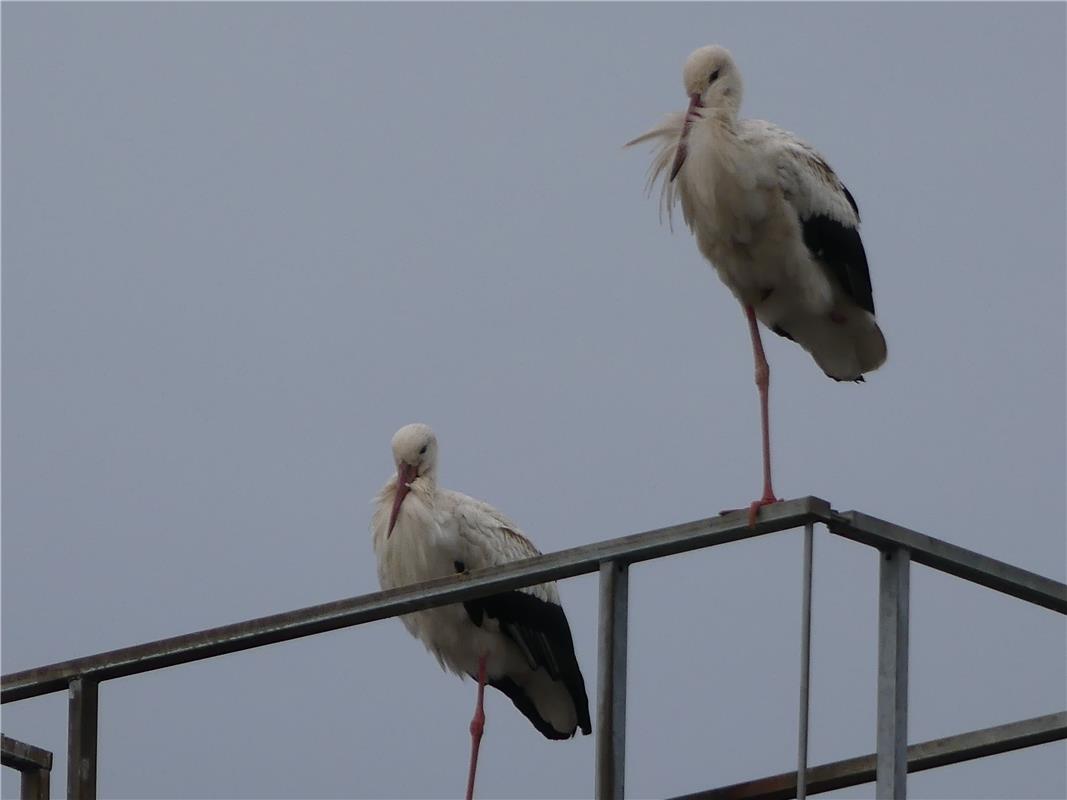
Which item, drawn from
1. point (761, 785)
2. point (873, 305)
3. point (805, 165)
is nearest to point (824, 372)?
point (873, 305)

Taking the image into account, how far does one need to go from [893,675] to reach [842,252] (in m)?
4.09

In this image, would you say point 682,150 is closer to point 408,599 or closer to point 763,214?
point 763,214

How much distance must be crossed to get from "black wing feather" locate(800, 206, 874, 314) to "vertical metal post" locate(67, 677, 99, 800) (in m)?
3.92

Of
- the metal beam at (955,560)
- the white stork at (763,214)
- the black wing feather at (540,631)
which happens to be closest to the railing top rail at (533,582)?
the metal beam at (955,560)

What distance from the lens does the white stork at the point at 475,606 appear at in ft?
44.0

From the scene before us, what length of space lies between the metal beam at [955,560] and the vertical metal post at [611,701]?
773mm

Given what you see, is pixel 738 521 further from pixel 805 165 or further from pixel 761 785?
pixel 805 165

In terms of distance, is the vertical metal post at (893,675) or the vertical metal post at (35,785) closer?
the vertical metal post at (893,675)

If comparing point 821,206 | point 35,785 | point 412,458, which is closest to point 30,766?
point 35,785

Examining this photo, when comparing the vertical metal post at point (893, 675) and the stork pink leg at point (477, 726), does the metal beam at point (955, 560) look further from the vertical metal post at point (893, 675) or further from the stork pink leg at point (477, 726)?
Answer: the stork pink leg at point (477, 726)

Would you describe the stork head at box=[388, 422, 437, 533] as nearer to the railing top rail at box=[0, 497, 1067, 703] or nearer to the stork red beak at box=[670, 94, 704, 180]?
the stork red beak at box=[670, 94, 704, 180]

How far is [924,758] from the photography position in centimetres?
861

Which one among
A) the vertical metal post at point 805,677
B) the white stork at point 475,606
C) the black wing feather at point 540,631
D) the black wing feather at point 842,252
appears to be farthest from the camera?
the black wing feather at point 540,631

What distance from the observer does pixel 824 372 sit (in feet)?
36.9
